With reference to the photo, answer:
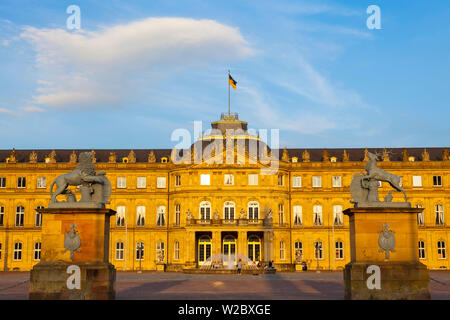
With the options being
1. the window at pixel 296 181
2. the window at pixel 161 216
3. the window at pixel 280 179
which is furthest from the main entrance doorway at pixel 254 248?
the window at pixel 161 216

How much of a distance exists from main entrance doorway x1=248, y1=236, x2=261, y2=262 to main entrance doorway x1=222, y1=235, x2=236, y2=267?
2.10 metres

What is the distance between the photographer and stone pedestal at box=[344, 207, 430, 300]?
2697 centimetres

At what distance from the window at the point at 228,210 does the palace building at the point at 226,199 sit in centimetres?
13

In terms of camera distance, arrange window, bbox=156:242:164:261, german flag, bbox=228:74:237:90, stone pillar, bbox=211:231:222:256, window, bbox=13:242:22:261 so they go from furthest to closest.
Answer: german flag, bbox=228:74:237:90, window, bbox=13:242:22:261, window, bbox=156:242:164:261, stone pillar, bbox=211:231:222:256

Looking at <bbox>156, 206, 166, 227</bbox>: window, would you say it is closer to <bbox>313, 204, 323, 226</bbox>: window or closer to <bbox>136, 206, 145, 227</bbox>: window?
<bbox>136, 206, 145, 227</bbox>: window

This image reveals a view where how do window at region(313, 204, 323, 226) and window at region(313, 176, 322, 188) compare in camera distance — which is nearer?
window at region(313, 204, 323, 226)

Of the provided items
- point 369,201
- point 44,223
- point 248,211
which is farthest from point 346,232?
point 44,223

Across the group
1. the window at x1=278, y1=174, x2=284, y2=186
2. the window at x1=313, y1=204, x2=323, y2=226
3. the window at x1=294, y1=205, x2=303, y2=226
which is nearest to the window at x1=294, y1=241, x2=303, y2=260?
the window at x1=294, y1=205, x2=303, y2=226

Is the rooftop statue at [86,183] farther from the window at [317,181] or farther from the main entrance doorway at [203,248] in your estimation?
the window at [317,181]

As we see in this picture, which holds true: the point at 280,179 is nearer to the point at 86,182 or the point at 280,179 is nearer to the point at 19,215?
the point at 19,215

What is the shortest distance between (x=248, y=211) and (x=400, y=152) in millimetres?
26505

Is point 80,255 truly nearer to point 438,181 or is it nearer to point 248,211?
point 248,211

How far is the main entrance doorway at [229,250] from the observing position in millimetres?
75562

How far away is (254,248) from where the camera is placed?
3054 inches
